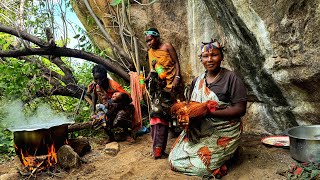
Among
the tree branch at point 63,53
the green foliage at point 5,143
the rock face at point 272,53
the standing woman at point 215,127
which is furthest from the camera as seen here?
the tree branch at point 63,53

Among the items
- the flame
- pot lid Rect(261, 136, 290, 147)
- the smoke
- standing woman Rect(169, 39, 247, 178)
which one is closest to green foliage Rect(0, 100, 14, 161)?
the smoke

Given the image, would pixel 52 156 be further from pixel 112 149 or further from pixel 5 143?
pixel 5 143

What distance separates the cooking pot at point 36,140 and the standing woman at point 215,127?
1.65m

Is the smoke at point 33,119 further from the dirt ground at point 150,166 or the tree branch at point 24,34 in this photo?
the tree branch at point 24,34

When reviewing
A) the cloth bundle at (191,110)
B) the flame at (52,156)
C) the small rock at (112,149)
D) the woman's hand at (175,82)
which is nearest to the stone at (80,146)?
the small rock at (112,149)

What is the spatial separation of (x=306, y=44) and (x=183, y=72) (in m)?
2.69

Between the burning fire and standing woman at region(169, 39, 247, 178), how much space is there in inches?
63.1

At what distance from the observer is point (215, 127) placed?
3.34 metres

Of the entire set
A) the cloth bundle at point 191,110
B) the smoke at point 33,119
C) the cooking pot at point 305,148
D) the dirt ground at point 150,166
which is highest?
the cloth bundle at point 191,110

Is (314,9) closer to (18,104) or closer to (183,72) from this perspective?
(183,72)

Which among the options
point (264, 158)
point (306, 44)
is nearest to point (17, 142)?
point (264, 158)

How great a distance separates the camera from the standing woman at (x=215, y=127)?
10.7 feet

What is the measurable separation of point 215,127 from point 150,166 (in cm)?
95

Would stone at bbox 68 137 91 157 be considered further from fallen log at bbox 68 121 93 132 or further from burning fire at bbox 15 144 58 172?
fallen log at bbox 68 121 93 132
